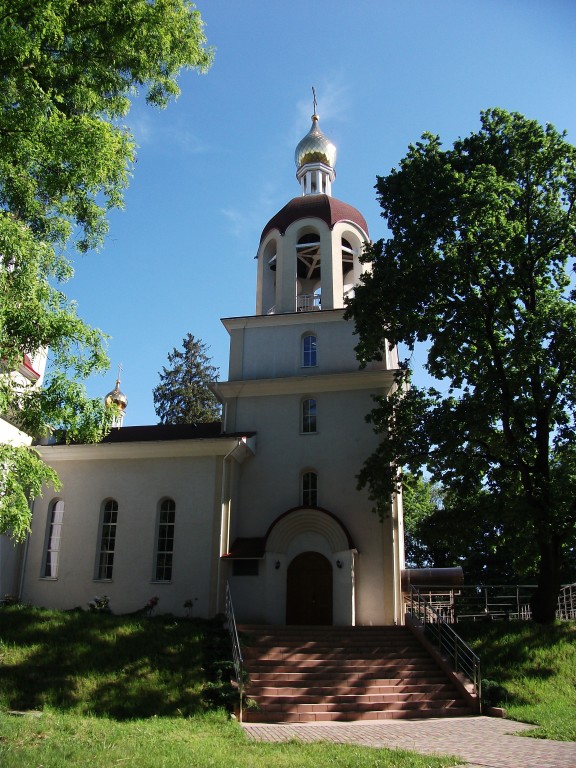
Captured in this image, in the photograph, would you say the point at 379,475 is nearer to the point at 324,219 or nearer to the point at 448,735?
the point at 448,735

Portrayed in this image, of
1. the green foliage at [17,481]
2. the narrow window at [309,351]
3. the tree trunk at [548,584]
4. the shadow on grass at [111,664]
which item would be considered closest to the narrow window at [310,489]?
the narrow window at [309,351]

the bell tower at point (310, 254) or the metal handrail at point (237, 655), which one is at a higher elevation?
the bell tower at point (310, 254)

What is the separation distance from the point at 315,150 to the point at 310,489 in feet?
45.8

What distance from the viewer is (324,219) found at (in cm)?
2303

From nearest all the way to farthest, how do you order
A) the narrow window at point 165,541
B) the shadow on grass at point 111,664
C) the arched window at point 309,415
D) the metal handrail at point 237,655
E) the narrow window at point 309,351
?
the shadow on grass at point 111,664, the metal handrail at point 237,655, the narrow window at point 165,541, the arched window at point 309,415, the narrow window at point 309,351

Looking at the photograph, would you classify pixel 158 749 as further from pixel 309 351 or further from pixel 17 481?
pixel 309 351

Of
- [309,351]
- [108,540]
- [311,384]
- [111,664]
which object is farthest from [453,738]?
[309,351]

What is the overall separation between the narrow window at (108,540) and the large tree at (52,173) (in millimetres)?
9885

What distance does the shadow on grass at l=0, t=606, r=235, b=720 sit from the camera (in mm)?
11984

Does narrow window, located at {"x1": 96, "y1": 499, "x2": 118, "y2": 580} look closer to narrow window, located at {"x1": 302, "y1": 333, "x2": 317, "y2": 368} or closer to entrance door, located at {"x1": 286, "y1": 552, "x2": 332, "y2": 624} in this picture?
entrance door, located at {"x1": 286, "y1": 552, "x2": 332, "y2": 624}

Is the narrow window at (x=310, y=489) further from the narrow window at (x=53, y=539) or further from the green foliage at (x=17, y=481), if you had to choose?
the green foliage at (x=17, y=481)

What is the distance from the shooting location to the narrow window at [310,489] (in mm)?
19891

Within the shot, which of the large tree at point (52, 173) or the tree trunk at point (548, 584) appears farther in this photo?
the tree trunk at point (548, 584)

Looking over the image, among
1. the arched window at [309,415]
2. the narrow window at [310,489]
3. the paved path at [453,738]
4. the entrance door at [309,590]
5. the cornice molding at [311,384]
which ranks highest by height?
the cornice molding at [311,384]
